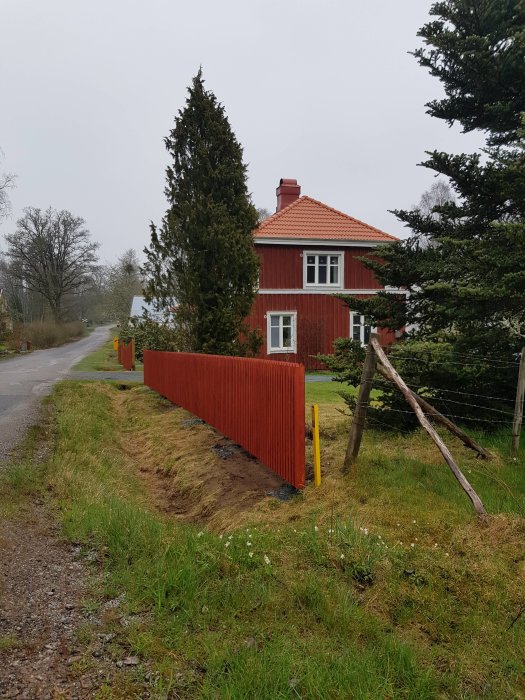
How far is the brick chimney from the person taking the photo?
89.2 ft

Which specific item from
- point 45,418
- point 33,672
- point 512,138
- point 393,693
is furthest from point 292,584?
point 45,418

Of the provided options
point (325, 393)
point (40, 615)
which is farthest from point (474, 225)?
point (325, 393)

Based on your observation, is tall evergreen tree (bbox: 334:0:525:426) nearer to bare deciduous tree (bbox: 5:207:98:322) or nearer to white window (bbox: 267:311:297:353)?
Answer: white window (bbox: 267:311:297:353)

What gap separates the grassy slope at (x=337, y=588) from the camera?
2.79 m

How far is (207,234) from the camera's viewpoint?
13094 millimetres

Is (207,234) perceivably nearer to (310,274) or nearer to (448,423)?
(448,423)

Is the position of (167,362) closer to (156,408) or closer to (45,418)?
(156,408)

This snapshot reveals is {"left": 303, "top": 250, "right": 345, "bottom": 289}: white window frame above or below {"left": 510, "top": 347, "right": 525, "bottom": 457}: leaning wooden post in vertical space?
above

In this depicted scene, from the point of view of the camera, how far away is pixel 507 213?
7312 millimetres

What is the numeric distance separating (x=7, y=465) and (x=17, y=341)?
42.8 metres

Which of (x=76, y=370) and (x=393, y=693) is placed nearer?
(x=393, y=693)

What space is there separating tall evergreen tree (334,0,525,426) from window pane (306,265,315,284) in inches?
612

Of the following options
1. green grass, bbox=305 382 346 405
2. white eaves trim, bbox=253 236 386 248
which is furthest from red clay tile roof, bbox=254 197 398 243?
green grass, bbox=305 382 346 405

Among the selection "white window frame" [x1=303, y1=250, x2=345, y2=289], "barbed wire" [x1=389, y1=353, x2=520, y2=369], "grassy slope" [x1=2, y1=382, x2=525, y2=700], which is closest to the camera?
"grassy slope" [x1=2, y1=382, x2=525, y2=700]
